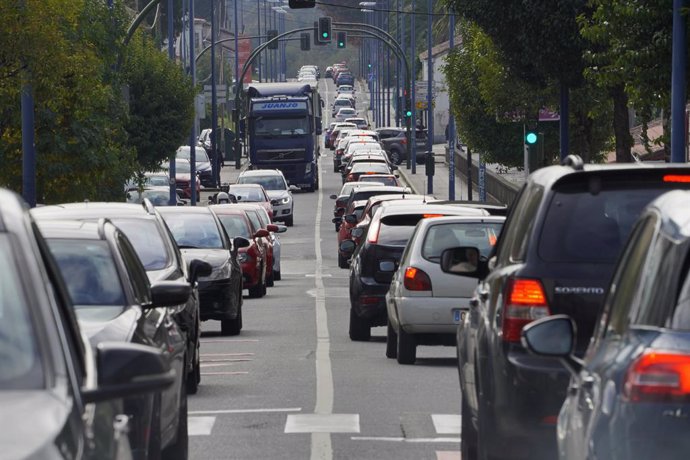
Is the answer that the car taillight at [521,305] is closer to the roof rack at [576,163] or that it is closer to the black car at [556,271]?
the black car at [556,271]

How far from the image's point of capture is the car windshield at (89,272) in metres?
9.97

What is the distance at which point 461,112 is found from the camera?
5209 cm

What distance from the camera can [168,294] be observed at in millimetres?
10391

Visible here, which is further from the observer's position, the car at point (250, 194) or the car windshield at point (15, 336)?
the car at point (250, 194)

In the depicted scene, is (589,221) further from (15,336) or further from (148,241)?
(148,241)

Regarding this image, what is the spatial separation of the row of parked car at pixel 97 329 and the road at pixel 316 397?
0.67 meters

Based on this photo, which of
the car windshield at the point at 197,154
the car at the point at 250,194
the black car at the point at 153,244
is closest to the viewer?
the black car at the point at 153,244

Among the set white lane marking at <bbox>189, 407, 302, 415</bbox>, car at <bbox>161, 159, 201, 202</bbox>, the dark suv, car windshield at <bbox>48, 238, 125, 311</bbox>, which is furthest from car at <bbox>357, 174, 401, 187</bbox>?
car windshield at <bbox>48, 238, 125, 311</bbox>

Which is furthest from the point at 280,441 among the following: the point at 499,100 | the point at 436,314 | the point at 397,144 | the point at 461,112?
the point at 397,144

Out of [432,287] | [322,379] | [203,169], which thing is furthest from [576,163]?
[203,169]

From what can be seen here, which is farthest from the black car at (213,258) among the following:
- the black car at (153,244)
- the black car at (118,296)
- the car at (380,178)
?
the car at (380,178)

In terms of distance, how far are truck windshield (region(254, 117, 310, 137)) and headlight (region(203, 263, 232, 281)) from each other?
4611 cm

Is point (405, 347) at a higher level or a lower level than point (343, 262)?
higher

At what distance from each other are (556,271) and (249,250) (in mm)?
19986
